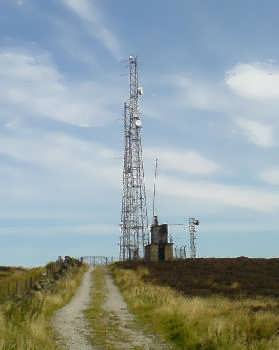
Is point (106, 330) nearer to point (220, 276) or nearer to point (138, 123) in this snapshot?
point (220, 276)

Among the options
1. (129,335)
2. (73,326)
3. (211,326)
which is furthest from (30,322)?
(211,326)

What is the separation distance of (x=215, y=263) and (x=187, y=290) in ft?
77.7

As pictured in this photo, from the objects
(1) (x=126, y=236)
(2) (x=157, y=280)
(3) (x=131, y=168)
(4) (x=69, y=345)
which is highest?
(3) (x=131, y=168)

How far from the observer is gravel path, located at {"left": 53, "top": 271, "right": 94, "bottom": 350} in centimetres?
1588

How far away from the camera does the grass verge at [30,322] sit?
1338 centimetres

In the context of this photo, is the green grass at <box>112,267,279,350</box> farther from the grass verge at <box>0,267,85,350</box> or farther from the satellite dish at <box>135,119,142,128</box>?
the satellite dish at <box>135,119,142,128</box>

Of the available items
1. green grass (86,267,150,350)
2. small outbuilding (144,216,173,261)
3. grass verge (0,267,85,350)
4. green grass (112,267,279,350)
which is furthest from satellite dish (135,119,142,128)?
green grass (112,267,279,350)

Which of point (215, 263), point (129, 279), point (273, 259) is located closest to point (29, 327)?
point (129, 279)

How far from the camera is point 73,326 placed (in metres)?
19.4

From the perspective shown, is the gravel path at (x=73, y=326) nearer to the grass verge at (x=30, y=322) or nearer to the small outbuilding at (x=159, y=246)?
the grass verge at (x=30, y=322)

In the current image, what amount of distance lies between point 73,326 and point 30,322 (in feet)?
6.82

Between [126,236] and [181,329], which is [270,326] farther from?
[126,236]

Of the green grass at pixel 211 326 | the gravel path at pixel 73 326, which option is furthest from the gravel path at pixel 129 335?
the gravel path at pixel 73 326

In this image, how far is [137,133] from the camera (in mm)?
71688
